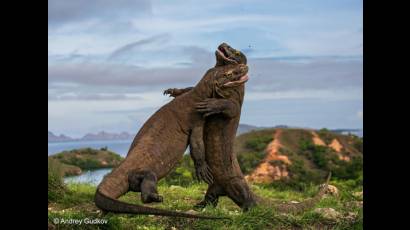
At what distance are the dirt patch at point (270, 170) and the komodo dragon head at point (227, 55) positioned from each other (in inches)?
296

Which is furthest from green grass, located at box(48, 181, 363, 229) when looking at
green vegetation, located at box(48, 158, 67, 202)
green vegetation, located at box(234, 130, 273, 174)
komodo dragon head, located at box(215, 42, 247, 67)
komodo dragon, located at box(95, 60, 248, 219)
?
green vegetation, located at box(234, 130, 273, 174)

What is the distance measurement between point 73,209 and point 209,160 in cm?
251

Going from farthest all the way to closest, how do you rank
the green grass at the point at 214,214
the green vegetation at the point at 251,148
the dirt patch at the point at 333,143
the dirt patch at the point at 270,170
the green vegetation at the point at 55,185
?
the dirt patch at the point at 333,143 → the green vegetation at the point at 251,148 → the dirt patch at the point at 270,170 → the green vegetation at the point at 55,185 → the green grass at the point at 214,214

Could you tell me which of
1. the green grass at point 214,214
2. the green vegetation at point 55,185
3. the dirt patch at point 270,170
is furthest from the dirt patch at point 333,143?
the green vegetation at point 55,185

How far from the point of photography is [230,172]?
1057cm

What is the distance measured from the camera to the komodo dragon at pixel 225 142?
10086mm

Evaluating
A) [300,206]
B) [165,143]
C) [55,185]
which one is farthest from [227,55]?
[55,185]

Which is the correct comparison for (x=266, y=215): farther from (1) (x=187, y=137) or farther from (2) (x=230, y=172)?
(1) (x=187, y=137)

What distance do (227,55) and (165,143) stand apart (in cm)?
169

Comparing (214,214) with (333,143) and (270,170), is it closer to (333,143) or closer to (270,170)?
(270,170)

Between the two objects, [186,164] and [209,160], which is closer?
[209,160]

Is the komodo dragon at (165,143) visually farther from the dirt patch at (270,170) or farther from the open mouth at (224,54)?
the dirt patch at (270,170)

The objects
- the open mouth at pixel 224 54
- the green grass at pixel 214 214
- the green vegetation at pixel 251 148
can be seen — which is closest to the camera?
the green grass at pixel 214 214
